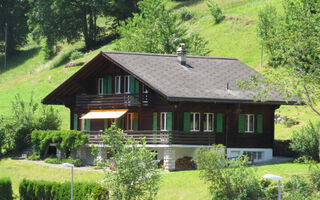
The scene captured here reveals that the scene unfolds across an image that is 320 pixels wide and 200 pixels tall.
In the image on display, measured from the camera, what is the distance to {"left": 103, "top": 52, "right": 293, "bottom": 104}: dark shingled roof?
41.2 metres

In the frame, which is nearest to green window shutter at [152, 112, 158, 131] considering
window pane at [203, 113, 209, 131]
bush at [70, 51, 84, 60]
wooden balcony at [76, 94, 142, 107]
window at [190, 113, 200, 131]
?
wooden balcony at [76, 94, 142, 107]

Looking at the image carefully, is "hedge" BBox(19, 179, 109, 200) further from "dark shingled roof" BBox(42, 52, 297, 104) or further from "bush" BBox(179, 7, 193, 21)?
"bush" BBox(179, 7, 193, 21)

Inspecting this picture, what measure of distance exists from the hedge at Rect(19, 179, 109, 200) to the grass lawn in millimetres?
3336

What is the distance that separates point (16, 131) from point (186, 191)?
21.2 m

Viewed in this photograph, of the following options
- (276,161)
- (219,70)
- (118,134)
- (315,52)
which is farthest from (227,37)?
(118,134)

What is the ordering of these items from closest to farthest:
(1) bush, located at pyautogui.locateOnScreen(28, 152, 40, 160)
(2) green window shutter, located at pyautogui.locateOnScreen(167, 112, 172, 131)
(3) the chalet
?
(3) the chalet < (2) green window shutter, located at pyautogui.locateOnScreen(167, 112, 172, 131) < (1) bush, located at pyautogui.locateOnScreen(28, 152, 40, 160)

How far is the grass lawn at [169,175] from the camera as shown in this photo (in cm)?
3272

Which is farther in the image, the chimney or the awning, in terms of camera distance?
the chimney

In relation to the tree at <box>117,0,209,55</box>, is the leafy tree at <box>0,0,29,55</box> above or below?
above

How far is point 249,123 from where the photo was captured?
146 ft

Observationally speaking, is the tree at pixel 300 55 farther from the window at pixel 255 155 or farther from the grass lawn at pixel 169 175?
the window at pixel 255 155

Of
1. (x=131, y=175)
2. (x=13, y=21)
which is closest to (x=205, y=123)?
(x=131, y=175)

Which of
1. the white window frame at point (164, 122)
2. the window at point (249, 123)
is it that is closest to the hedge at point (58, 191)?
the white window frame at point (164, 122)

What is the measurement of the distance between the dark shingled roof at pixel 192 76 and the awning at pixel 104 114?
131 inches
